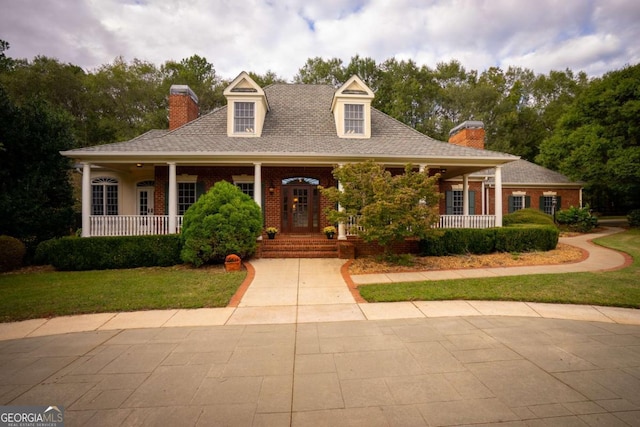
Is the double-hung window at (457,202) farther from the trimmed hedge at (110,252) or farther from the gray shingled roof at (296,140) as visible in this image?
the trimmed hedge at (110,252)

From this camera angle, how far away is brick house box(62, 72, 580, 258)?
10930 millimetres

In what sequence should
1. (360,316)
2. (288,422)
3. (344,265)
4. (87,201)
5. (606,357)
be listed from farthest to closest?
(87,201)
(344,265)
(360,316)
(606,357)
(288,422)

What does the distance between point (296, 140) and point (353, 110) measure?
3.06m

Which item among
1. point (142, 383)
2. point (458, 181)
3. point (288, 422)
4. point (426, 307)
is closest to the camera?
point (288, 422)

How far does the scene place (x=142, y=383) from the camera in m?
3.25

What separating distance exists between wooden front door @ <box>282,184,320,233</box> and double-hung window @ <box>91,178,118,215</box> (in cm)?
784

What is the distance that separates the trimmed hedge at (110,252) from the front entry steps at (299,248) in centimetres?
301

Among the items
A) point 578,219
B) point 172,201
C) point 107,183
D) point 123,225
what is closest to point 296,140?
point 172,201

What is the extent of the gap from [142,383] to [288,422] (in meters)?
1.76

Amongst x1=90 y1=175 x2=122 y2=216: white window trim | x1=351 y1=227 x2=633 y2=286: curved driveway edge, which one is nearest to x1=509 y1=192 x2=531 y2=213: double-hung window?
x1=351 y1=227 x2=633 y2=286: curved driveway edge

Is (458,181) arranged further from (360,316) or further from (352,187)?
(360,316)

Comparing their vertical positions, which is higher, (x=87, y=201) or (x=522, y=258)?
(x=87, y=201)

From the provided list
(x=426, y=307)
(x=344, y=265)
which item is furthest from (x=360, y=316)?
(x=344, y=265)

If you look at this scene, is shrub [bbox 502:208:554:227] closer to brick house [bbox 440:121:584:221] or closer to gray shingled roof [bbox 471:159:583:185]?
brick house [bbox 440:121:584:221]
